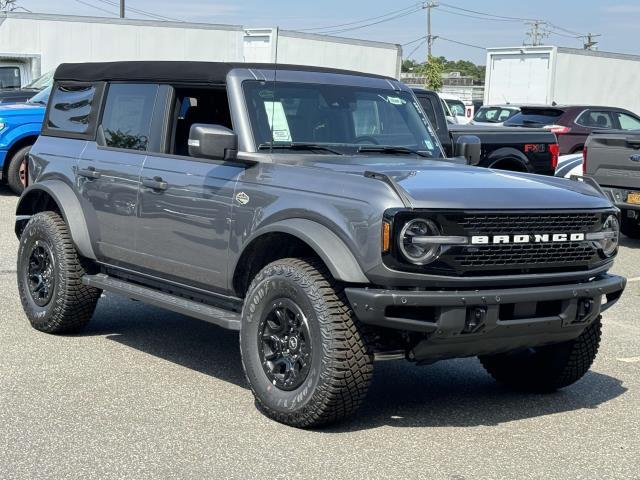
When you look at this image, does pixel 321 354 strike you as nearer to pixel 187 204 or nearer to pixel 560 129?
pixel 187 204

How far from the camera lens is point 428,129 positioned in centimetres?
687

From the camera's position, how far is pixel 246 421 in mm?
5352

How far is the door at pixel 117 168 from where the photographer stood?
6559 millimetres

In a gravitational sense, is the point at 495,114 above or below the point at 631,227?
above

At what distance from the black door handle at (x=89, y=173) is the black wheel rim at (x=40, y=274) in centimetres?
55

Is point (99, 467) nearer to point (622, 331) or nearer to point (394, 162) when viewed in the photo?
point (394, 162)

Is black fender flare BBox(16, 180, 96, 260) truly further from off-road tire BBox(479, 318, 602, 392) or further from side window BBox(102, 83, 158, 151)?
off-road tire BBox(479, 318, 602, 392)

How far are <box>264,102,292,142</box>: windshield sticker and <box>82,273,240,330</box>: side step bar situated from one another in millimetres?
1029

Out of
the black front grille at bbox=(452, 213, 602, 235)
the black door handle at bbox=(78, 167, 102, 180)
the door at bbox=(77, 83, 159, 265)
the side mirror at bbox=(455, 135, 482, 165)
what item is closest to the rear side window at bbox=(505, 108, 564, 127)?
the side mirror at bbox=(455, 135, 482, 165)

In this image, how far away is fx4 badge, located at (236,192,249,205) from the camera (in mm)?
5684

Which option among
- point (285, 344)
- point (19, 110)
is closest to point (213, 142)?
point (285, 344)

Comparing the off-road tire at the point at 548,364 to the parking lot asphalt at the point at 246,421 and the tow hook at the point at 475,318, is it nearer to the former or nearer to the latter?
the parking lot asphalt at the point at 246,421

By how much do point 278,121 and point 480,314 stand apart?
5.93 feet

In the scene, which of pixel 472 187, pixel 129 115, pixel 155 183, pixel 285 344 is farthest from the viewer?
pixel 129 115
